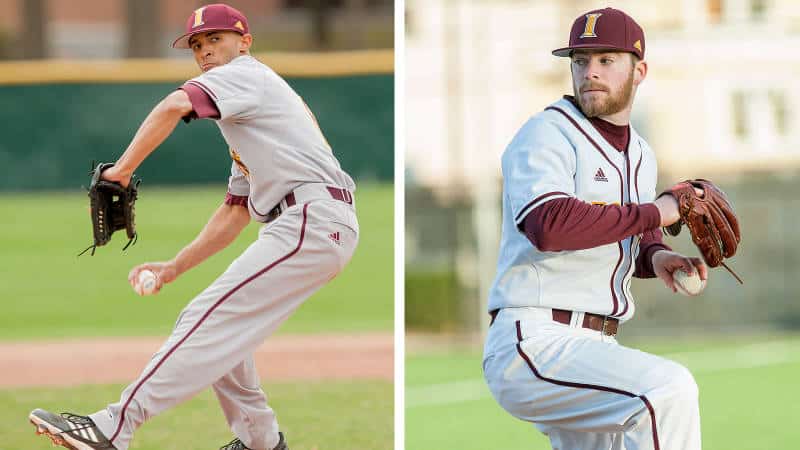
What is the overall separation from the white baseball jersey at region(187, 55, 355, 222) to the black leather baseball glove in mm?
→ 372

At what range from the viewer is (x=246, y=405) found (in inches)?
165

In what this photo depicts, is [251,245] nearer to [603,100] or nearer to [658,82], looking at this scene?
[603,100]

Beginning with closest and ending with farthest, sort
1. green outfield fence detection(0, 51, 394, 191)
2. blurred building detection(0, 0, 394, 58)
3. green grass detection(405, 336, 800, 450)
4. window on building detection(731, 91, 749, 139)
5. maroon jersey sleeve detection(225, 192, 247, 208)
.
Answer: maroon jersey sleeve detection(225, 192, 247, 208), green grass detection(405, 336, 800, 450), green outfield fence detection(0, 51, 394, 191), window on building detection(731, 91, 749, 139), blurred building detection(0, 0, 394, 58)

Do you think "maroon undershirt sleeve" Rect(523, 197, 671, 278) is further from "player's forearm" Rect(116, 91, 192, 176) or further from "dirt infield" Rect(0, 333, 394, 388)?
"dirt infield" Rect(0, 333, 394, 388)

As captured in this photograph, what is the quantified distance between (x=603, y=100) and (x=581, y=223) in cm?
44

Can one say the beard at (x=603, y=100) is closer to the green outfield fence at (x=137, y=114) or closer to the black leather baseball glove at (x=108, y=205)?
the black leather baseball glove at (x=108, y=205)

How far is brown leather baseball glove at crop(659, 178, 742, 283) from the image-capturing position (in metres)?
3.10

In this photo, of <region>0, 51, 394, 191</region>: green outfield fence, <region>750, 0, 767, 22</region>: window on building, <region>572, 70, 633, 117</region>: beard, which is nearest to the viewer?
<region>572, 70, 633, 117</region>: beard

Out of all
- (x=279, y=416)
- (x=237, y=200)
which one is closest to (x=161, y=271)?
(x=237, y=200)

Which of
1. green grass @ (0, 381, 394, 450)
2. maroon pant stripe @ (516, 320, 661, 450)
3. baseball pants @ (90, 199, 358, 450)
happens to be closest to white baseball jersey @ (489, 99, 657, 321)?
maroon pant stripe @ (516, 320, 661, 450)

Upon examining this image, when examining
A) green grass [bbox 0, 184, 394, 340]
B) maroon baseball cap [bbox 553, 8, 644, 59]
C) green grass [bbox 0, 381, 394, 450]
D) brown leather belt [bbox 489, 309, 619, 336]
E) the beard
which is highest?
maroon baseball cap [bbox 553, 8, 644, 59]

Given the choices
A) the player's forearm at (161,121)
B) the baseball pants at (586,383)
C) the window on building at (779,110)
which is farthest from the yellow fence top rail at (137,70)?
the baseball pants at (586,383)

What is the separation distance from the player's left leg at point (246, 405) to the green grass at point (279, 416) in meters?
0.87

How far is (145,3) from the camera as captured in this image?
1681cm
